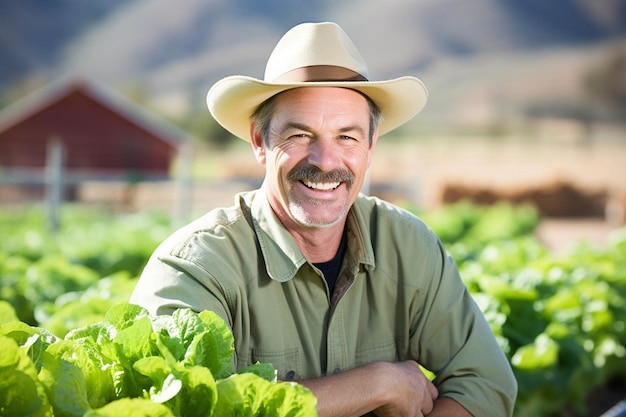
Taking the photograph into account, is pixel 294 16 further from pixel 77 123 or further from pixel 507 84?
pixel 77 123

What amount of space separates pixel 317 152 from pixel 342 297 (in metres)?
0.49

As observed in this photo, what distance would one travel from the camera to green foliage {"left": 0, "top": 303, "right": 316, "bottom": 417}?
1.53 m

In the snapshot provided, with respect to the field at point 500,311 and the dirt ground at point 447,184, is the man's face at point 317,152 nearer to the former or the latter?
the field at point 500,311

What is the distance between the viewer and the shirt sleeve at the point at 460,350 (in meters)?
2.80

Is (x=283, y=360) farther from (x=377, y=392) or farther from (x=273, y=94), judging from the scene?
(x=273, y=94)

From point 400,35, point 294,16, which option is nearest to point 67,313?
point 400,35

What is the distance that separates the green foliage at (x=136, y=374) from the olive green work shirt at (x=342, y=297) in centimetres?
44

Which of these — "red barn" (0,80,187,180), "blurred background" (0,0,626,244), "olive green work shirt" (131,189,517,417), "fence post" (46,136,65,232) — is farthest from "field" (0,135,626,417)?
"blurred background" (0,0,626,244)

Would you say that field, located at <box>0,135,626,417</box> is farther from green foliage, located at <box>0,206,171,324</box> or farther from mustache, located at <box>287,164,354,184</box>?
mustache, located at <box>287,164,354,184</box>

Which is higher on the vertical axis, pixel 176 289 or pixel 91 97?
pixel 91 97

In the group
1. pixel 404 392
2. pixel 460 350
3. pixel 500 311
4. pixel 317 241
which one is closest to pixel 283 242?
pixel 317 241

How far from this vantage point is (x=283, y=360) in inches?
103

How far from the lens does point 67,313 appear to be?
11.2ft

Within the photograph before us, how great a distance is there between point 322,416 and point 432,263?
80cm
